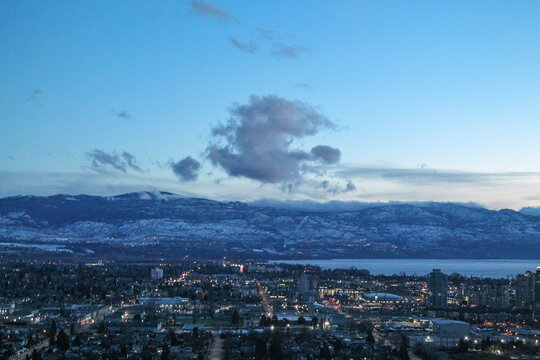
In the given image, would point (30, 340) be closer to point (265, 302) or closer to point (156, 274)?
point (265, 302)

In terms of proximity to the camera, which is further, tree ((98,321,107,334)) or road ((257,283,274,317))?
road ((257,283,274,317))

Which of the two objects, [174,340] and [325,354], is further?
[174,340]

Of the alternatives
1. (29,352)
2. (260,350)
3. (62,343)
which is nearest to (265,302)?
(260,350)

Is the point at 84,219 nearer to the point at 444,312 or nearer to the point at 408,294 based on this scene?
the point at 408,294

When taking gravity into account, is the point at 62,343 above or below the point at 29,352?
above

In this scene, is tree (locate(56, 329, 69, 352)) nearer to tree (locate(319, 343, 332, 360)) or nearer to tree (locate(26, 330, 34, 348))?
tree (locate(26, 330, 34, 348))

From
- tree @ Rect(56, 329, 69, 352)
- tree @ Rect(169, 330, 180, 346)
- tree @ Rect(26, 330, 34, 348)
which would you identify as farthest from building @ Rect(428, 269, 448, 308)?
tree @ Rect(56, 329, 69, 352)

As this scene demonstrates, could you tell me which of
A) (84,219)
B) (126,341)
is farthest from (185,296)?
(84,219)
